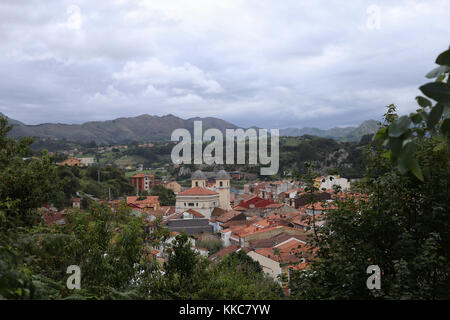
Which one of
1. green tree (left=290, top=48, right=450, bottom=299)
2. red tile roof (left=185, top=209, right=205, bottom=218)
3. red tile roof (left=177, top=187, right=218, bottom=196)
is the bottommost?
red tile roof (left=185, top=209, right=205, bottom=218)

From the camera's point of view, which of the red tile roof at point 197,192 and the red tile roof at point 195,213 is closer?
the red tile roof at point 195,213

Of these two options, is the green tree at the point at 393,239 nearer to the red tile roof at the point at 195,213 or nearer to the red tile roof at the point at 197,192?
the red tile roof at the point at 195,213

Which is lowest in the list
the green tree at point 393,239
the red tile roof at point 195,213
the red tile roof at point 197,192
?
the red tile roof at point 195,213

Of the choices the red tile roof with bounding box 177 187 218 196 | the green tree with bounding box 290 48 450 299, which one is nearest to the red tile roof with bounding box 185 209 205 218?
the red tile roof with bounding box 177 187 218 196

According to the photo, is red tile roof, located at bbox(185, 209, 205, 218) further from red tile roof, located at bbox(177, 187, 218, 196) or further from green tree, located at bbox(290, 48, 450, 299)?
green tree, located at bbox(290, 48, 450, 299)

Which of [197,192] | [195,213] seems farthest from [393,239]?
[197,192]

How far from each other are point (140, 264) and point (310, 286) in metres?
4.05

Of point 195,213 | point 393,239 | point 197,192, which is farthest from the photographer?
point 197,192

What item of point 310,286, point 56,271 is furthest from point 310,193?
point 56,271

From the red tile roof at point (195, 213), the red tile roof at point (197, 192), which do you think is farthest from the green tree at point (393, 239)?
the red tile roof at point (197, 192)

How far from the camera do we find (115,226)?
898 cm

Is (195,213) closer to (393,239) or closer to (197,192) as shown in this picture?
(197,192)
